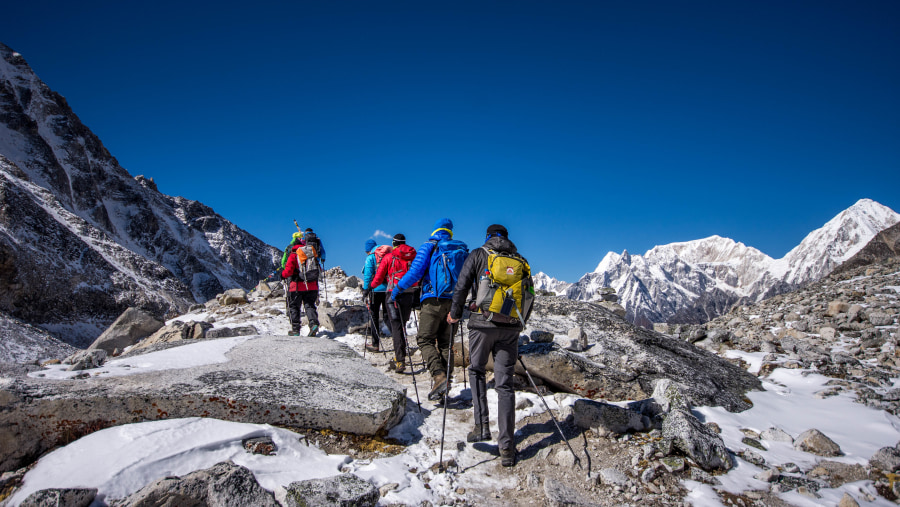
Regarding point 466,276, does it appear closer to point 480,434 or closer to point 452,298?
point 452,298

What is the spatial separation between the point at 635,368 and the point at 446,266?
3.99m

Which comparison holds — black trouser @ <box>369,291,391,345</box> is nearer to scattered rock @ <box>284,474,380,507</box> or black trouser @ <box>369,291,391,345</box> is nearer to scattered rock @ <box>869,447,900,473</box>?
scattered rock @ <box>284,474,380,507</box>

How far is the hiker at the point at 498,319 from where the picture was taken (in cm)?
520

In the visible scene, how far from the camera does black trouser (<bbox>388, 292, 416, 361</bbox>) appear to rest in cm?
941

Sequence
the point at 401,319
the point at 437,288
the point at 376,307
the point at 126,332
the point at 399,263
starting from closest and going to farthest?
the point at 437,288, the point at 401,319, the point at 399,263, the point at 376,307, the point at 126,332

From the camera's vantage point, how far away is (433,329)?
24.4 ft

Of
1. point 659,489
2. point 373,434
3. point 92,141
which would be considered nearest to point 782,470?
point 659,489

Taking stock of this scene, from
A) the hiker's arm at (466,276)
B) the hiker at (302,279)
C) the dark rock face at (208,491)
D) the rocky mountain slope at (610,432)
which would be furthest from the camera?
the hiker at (302,279)

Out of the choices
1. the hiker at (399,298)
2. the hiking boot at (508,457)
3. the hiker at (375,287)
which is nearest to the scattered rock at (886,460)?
the hiking boot at (508,457)

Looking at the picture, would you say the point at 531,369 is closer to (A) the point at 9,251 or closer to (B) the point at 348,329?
(B) the point at 348,329

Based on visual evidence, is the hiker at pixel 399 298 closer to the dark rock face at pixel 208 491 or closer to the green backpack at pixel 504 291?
the green backpack at pixel 504 291

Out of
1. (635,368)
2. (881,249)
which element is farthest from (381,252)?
(881,249)

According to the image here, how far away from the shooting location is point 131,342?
1325cm

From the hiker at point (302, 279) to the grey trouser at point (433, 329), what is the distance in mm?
6104
